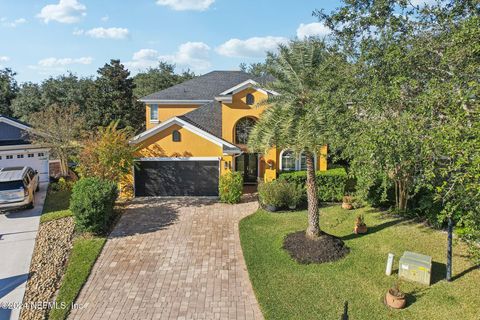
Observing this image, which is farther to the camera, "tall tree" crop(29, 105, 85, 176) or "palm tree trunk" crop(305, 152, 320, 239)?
"tall tree" crop(29, 105, 85, 176)

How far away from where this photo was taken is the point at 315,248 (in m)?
13.2

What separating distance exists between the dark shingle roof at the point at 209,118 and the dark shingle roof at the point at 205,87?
2.55 metres

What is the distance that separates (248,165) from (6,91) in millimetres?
43749

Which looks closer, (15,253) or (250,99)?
(15,253)

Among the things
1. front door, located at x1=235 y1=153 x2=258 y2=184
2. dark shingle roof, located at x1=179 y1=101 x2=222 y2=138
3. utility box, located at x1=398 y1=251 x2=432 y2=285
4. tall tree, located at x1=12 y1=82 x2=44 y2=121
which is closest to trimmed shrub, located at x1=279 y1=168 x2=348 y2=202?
front door, located at x1=235 y1=153 x2=258 y2=184

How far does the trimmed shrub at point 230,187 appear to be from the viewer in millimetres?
19891

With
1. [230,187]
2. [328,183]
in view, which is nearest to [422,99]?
[328,183]

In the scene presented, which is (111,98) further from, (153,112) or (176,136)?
(176,136)

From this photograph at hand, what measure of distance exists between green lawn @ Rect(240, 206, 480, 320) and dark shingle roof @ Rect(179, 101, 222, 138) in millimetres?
9300

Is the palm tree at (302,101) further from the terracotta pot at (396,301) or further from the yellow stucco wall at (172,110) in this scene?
the yellow stucco wall at (172,110)

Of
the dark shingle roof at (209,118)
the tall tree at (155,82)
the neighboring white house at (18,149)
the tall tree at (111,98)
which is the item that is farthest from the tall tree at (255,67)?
the neighboring white house at (18,149)

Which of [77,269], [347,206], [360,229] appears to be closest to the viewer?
[77,269]

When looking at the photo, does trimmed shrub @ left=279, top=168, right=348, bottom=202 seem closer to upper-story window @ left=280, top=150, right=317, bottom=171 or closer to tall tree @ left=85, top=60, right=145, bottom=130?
upper-story window @ left=280, top=150, right=317, bottom=171

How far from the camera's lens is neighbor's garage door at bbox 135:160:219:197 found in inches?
834
